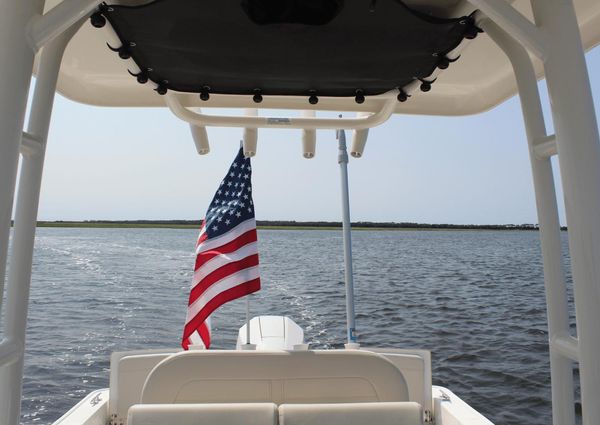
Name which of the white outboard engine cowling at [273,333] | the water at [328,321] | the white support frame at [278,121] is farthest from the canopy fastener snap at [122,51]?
the water at [328,321]

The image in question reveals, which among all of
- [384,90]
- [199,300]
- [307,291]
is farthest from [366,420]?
[307,291]

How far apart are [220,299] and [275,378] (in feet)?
5.30

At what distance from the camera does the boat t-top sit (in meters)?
0.93

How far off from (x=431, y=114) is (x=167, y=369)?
5.54 feet

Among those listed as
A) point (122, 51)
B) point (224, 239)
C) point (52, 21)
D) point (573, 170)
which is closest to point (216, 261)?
point (224, 239)

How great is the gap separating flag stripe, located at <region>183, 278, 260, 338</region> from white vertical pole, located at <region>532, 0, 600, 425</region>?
123 inches

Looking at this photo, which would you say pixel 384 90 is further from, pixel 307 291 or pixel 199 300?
pixel 307 291

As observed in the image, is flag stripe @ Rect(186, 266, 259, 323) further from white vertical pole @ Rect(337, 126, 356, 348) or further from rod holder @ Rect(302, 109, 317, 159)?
rod holder @ Rect(302, 109, 317, 159)

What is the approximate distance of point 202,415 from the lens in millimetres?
1885

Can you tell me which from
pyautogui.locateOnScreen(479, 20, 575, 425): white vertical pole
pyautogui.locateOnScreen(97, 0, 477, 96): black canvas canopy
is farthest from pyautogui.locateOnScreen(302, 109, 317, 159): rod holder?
pyautogui.locateOnScreen(479, 20, 575, 425): white vertical pole

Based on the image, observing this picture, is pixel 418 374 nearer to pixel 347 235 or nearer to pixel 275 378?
pixel 275 378

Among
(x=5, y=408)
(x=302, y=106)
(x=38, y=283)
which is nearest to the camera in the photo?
(x=5, y=408)

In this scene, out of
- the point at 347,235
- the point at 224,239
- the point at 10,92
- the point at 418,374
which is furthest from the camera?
the point at 347,235

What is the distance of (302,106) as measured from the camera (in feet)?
8.48
